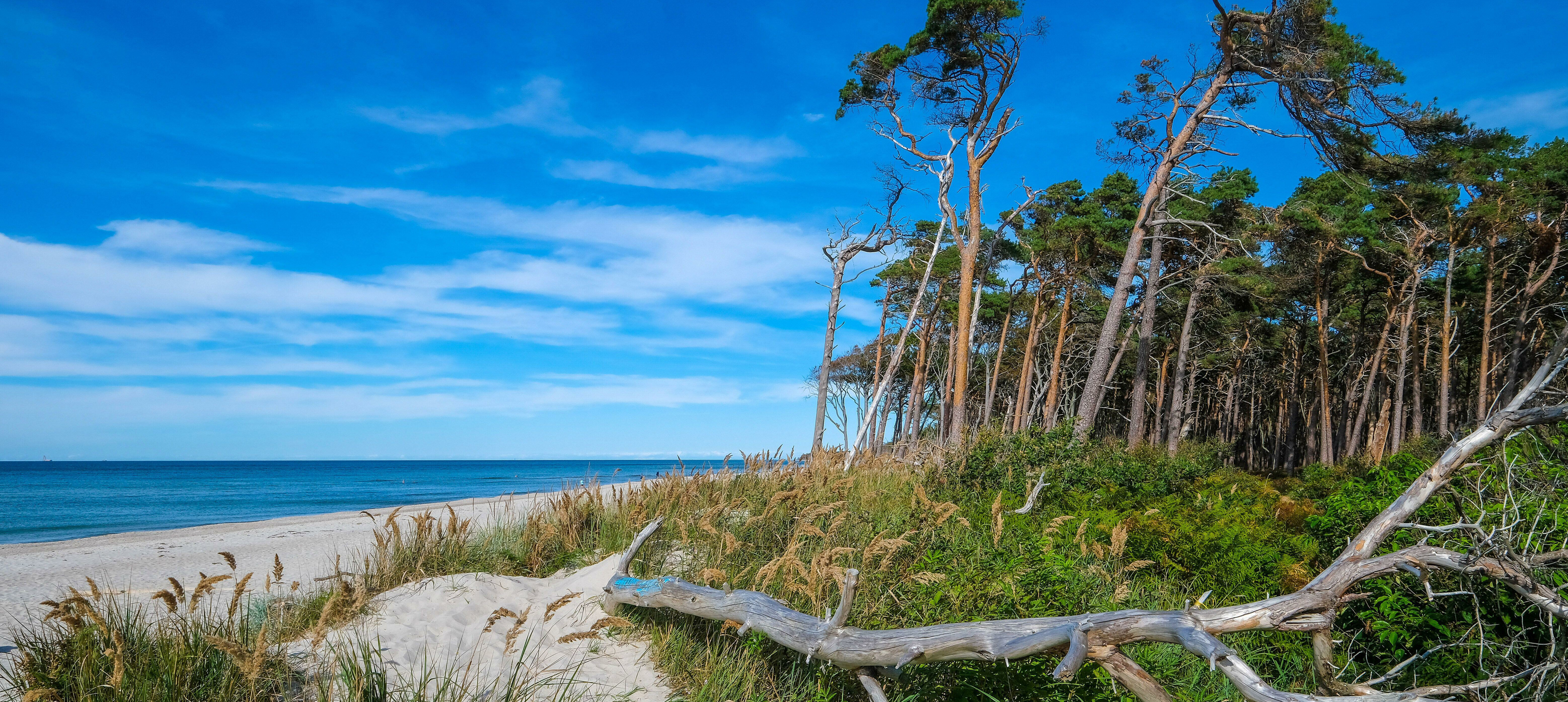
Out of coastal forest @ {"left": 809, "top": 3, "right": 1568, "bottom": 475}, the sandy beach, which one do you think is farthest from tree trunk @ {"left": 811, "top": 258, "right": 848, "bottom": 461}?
the sandy beach

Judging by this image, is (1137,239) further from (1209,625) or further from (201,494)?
(201,494)

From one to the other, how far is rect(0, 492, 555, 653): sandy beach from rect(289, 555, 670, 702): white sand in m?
0.99

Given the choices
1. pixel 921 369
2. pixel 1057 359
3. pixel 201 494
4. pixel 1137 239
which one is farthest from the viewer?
pixel 201 494

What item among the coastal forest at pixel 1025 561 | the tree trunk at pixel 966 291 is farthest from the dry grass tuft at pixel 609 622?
the tree trunk at pixel 966 291

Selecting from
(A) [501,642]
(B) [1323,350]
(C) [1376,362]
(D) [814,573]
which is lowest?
(A) [501,642]

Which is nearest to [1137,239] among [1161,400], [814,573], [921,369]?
[814,573]

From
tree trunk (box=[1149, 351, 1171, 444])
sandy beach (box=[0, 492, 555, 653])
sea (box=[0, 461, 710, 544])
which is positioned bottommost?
sea (box=[0, 461, 710, 544])

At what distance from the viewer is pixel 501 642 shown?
4.84 meters

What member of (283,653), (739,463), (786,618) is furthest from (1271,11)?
(283,653)

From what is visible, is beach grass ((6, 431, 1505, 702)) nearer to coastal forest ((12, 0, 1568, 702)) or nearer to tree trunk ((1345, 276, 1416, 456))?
coastal forest ((12, 0, 1568, 702))

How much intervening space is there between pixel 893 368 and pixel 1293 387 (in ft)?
57.9

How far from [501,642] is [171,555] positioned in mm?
10780

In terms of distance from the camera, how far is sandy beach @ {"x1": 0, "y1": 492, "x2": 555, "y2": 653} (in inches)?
314

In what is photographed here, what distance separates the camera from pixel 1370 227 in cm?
1948
